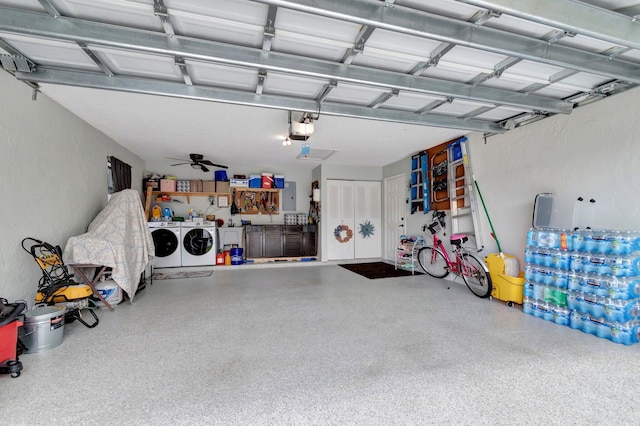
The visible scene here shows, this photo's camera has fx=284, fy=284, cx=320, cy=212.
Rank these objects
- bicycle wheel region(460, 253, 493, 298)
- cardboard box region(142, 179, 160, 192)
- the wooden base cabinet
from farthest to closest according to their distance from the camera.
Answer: the wooden base cabinet, cardboard box region(142, 179, 160, 192), bicycle wheel region(460, 253, 493, 298)

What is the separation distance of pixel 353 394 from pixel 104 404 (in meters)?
1.60

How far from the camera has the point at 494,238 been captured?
4395mm

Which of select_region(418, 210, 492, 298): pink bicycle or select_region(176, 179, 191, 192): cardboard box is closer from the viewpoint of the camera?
select_region(418, 210, 492, 298): pink bicycle

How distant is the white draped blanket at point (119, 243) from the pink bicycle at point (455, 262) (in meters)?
4.89

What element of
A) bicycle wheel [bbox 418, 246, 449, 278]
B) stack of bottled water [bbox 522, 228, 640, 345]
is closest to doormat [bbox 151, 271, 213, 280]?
bicycle wheel [bbox 418, 246, 449, 278]

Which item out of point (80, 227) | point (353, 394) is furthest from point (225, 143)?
point (353, 394)

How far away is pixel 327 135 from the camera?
4793 millimetres

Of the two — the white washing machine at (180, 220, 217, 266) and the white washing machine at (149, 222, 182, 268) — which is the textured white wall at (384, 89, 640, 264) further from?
the white washing machine at (149, 222, 182, 268)

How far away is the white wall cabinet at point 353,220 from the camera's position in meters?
7.39

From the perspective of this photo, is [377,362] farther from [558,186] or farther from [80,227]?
[80,227]

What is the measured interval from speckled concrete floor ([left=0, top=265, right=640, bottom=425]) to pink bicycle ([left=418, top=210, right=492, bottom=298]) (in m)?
0.59

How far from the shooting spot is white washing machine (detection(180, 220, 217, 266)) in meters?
6.36

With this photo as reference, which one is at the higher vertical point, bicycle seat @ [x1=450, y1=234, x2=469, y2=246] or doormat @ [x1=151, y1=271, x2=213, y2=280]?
bicycle seat @ [x1=450, y1=234, x2=469, y2=246]

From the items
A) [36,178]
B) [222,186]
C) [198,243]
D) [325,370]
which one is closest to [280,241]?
[198,243]
